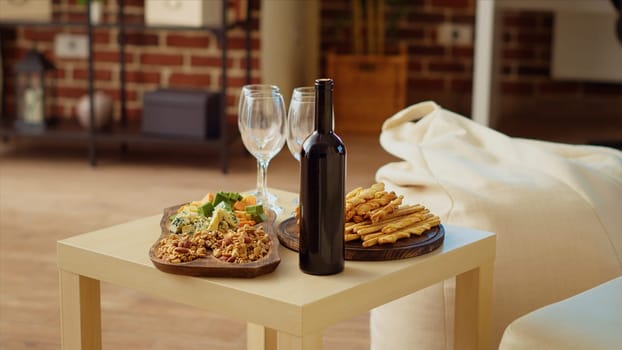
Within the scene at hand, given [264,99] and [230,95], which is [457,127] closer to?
[264,99]

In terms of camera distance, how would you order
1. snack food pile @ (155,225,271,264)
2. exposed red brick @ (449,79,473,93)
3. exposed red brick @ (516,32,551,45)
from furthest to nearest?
exposed red brick @ (516,32,551,45), exposed red brick @ (449,79,473,93), snack food pile @ (155,225,271,264)

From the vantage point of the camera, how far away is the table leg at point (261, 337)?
1941 millimetres

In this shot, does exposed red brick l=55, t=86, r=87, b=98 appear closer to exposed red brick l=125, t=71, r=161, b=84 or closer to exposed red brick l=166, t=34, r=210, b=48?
exposed red brick l=125, t=71, r=161, b=84

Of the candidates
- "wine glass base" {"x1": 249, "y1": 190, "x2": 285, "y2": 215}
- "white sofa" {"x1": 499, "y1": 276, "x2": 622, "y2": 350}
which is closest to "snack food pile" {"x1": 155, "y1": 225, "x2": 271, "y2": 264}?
"wine glass base" {"x1": 249, "y1": 190, "x2": 285, "y2": 215}

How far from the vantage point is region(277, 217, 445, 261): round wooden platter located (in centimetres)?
153

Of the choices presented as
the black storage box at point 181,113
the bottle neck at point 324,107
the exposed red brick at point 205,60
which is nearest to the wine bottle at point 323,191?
the bottle neck at point 324,107

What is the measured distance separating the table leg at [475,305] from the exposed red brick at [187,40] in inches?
130

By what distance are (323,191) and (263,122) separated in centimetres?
38

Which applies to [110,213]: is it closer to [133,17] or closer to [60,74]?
[133,17]

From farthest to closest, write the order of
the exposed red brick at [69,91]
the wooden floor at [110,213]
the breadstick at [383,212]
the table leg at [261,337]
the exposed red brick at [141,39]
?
1. the exposed red brick at [69,91]
2. the exposed red brick at [141,39]
3. the wooden floor at [110,213]
4. the table leg at [261,337]
5. the breadstick at [383,212]

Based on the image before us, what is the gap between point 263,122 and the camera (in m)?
1.79

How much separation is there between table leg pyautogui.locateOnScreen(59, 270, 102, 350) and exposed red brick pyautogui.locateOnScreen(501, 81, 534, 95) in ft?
12.6

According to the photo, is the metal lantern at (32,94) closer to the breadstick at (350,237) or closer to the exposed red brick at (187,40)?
the exposed red brick at (187,40)

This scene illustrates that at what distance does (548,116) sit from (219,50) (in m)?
1.66
